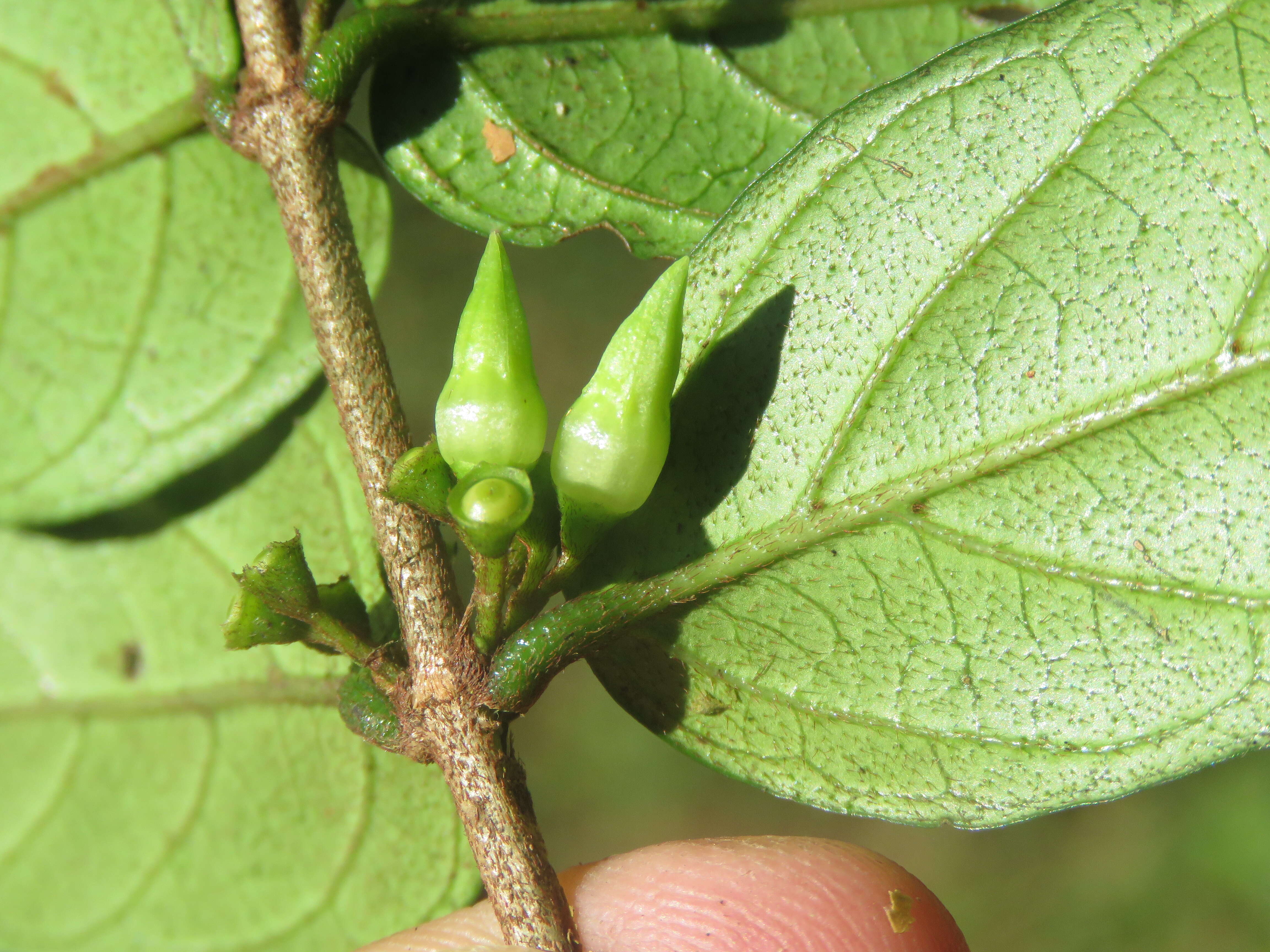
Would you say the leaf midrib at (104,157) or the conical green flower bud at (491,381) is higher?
the leaf midrib at (104,157)

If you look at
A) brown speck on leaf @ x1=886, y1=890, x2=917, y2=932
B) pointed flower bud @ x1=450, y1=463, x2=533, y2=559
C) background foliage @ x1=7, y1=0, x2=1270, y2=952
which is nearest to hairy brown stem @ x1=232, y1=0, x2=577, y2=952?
background foliage @ x1=7, y1=0, x2=1270, y2=952

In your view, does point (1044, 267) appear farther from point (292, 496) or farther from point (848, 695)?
point (292, 496)

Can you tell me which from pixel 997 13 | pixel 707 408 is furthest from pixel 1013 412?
pixel 997 13

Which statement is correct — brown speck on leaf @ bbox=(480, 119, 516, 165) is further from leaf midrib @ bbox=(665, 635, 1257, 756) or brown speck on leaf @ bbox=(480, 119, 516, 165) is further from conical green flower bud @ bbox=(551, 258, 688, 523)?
leaf midrib @ bbox=(665, 635, 1257, 756)

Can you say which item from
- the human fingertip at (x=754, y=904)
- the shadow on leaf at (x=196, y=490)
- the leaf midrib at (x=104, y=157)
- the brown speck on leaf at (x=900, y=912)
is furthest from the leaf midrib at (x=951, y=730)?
the leaf midrib at (x=104, y=157)

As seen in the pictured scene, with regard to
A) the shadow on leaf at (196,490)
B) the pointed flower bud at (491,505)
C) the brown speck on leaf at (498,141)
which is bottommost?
the pointed flower bud at (491,505)

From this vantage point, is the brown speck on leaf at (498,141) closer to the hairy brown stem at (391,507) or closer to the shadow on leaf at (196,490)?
the hairy brown stem at (391,507)
